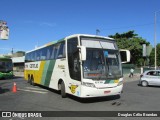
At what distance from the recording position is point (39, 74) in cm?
1778

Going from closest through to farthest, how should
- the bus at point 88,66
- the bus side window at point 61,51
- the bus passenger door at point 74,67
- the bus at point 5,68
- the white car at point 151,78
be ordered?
1. the bus at point 88,66
2. the bus passenger door at point 74,67
3. the bus side window at point 61,51
4. the white car at point 151,78
5. the bus at point 5,68

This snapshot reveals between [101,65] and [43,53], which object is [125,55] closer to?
[101,65]

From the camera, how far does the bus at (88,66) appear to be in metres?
10.6

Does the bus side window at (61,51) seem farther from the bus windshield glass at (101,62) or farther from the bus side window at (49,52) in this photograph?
the bus windshield glass at (101,62)

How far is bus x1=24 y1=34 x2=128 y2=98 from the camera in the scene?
10551 mm

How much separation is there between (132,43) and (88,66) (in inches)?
1528

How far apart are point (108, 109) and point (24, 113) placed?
3.42m

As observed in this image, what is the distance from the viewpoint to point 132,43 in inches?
1881

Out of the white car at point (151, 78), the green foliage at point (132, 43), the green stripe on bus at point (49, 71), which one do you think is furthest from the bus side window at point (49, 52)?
the green foliage at point (132, 43)

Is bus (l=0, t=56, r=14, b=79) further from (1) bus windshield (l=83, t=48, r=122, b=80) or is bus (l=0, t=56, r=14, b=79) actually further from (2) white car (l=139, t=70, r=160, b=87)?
(1) bus windshield (l=83, t=48, r=122, b=80)

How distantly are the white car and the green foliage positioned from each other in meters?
27.1

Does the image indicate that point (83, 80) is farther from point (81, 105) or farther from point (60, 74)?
point (60, 74)

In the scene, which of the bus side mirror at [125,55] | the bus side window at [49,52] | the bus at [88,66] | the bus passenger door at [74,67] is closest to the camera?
the bus at [88,66]

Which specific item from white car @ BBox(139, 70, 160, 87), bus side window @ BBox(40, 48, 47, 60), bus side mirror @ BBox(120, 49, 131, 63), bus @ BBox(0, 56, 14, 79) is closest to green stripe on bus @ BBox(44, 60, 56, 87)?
bus side window @ BBox(40, 48, 47, 60)
